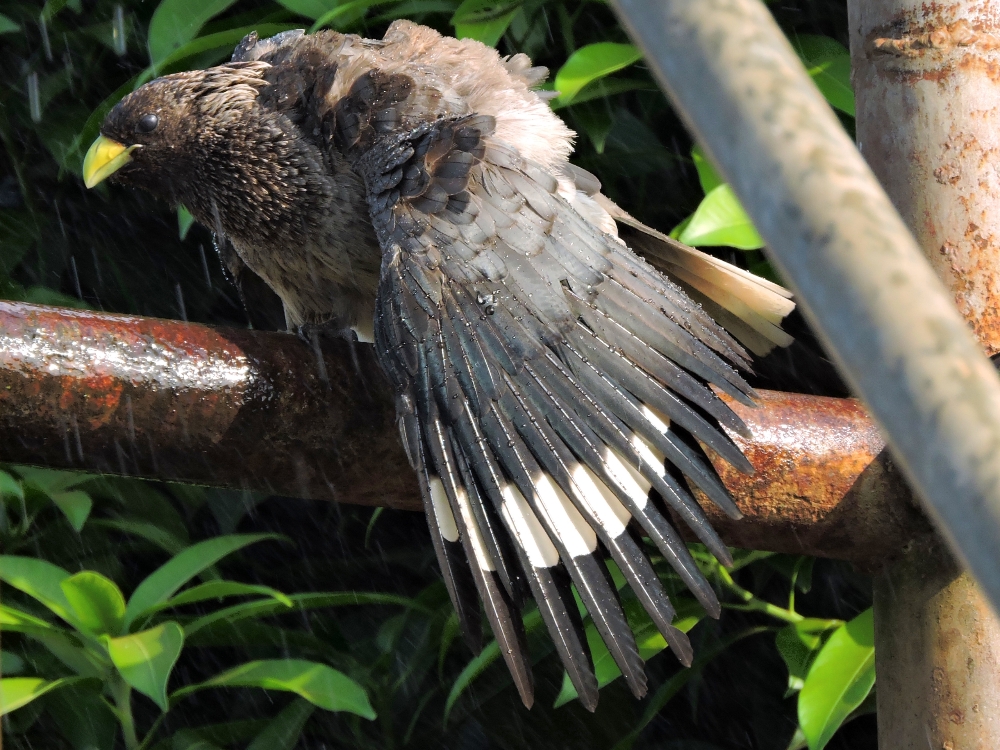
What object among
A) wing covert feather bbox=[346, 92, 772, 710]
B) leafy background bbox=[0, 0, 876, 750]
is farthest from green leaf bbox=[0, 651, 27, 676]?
wing covert feather bbox=[346, 92, 772, 710]

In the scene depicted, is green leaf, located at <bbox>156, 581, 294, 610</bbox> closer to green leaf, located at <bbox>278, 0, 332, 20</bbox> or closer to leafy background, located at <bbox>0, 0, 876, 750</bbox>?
leafy background, located at <bbox>0, 0, 876, 750</bbox>

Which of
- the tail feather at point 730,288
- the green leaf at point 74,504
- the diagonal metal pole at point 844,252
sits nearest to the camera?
the diagonal metal pole at point 844,252

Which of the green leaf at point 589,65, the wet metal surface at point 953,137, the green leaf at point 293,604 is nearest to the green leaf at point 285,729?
A: the green leaf at point 293,604

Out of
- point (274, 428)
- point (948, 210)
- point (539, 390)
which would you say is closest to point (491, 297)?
A: point (539, 390)

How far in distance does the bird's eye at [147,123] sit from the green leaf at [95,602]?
583mm

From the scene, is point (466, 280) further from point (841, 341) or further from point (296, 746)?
point (296, 746)

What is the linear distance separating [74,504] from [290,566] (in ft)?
1.28

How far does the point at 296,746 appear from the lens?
5.69 feet

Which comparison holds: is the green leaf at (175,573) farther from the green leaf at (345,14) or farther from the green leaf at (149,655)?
the green leaf at (345,14)

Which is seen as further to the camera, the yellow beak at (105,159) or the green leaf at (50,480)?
the green leaf at (50,480)

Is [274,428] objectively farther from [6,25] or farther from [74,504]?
[6,25]

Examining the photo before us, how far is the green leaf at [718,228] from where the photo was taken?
4.48ft

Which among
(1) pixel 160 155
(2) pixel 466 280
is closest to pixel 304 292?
(1) pixel 160 155

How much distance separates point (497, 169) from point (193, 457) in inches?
17.7
